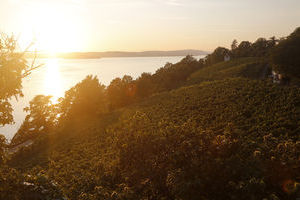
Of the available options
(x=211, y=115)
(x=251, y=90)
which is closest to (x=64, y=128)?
(x=211, y=115)

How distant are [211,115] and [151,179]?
2262cm

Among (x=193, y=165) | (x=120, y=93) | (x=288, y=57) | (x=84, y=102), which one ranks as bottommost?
(x=120, y=93)

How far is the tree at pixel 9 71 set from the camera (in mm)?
12090

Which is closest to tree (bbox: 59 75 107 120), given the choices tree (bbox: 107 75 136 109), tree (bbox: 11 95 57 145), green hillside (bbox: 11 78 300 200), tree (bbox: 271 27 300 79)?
tree (bbox: 11 95 57 145)

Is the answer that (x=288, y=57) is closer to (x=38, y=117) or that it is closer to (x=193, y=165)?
(x=193, y=165)

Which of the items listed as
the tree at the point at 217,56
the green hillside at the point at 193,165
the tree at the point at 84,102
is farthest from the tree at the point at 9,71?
the tree at the point at 217,56

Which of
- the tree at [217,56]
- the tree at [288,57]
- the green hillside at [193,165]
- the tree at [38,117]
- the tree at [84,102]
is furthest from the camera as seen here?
the tree at [217,56]

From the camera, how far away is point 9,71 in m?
12.2

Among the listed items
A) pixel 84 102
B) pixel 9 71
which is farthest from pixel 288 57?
pixel 9 71

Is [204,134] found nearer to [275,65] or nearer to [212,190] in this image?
[212,190]

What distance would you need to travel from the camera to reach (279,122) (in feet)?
89.2

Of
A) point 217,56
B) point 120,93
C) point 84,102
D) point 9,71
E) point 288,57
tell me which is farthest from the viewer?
point 217,56

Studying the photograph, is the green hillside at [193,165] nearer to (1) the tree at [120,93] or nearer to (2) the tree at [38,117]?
(2) the tree at [38,117]

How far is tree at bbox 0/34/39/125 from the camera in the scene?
39.7 feet
